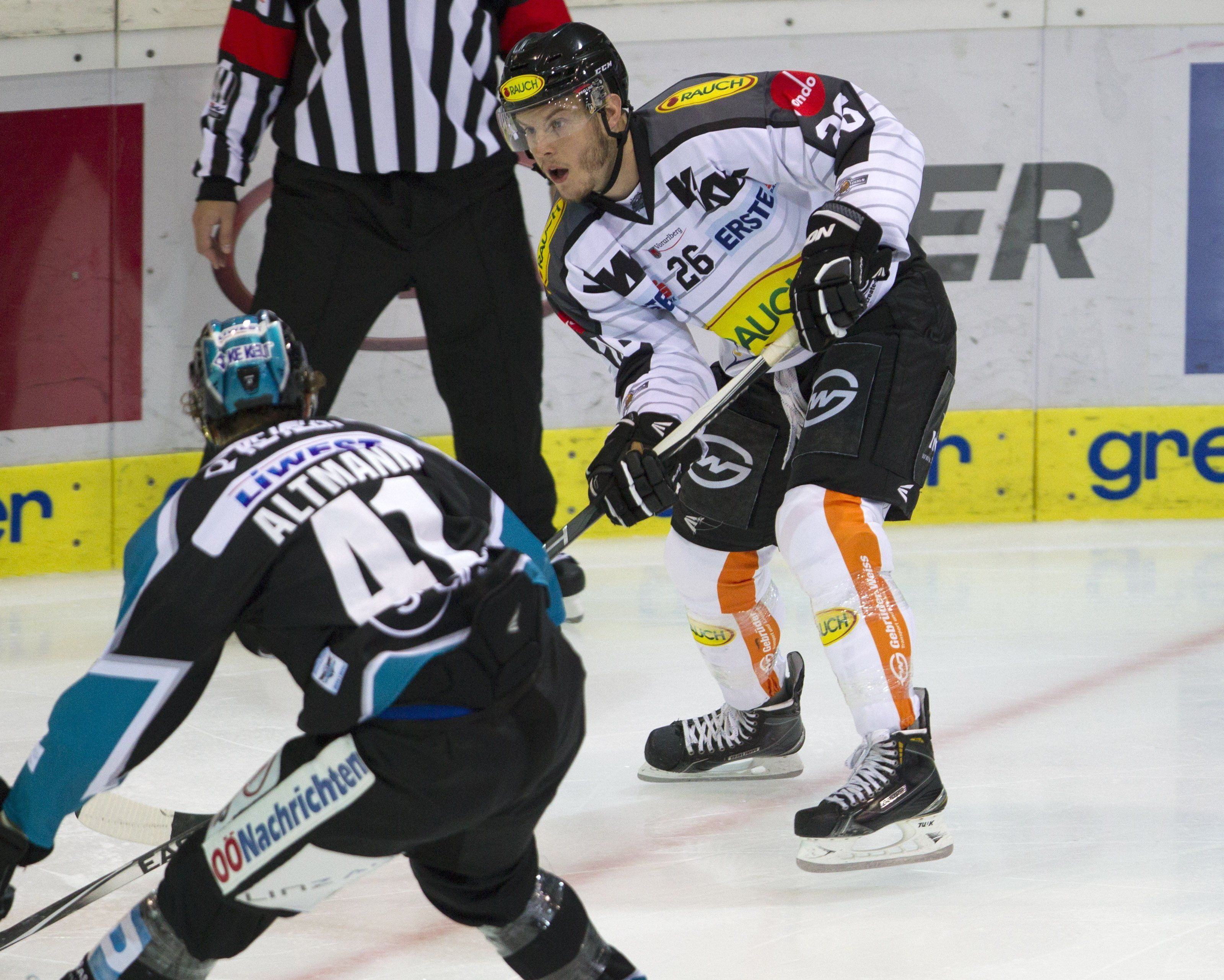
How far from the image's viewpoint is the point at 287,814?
1508 mm

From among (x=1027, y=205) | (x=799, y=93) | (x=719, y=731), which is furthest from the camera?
(x=1027, y=205)

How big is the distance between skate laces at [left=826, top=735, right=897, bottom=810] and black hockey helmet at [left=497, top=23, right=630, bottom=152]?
37.3 inches

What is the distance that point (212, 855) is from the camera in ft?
4.98

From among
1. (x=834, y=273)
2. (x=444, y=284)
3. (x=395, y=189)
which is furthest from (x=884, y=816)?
(x=395, y=189)

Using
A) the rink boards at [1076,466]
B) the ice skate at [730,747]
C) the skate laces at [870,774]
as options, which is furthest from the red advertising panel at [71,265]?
the skate laces at [870,774]

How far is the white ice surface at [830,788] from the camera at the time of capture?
6.50ft

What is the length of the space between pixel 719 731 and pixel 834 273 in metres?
0.83

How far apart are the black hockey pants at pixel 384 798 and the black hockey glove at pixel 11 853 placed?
12cm

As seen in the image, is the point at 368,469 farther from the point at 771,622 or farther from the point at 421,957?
the point at 771,622

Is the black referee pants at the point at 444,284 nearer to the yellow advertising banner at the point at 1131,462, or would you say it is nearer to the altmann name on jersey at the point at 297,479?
the yellow advertising banner at the point at 1131,462

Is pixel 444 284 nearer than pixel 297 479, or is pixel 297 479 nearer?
pixel 297 479

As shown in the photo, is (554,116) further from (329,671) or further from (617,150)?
(329,671)

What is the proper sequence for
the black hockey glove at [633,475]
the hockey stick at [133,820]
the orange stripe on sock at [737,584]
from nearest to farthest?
the hockey stick at [133,820] → the black hockey glove at [633,475] → the orange stripe on sock at [737,584]

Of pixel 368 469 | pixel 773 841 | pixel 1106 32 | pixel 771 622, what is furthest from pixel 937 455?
pixel 368 469
